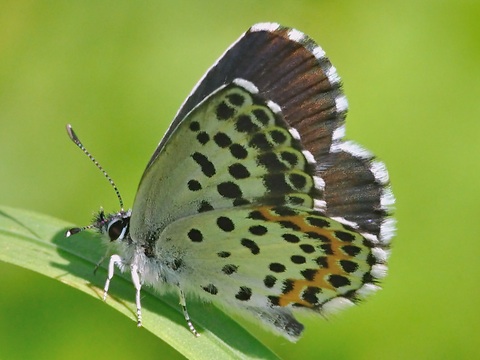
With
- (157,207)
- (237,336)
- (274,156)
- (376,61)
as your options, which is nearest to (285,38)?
(274,156)

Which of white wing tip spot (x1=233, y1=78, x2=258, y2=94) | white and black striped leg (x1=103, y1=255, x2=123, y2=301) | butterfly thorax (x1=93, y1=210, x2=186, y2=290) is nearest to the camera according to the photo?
white wing tip spot (x1=233, y1=78, x2=258, y2=94)

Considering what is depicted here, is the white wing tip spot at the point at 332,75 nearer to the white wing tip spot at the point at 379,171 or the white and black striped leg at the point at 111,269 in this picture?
the white wing tip spot at the point at 379,171

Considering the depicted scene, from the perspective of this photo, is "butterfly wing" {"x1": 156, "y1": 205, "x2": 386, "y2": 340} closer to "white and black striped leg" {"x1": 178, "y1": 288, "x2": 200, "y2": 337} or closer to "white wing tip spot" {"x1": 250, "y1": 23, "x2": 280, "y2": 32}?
"white and black striped leg" {"x1": 178, "y1": 288, "x2": 200, "y2": 337}

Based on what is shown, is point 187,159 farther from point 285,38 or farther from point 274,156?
point 285,38

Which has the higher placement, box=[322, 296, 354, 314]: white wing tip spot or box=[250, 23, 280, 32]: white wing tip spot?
box=[250, 23, 280, 32]: white wing tip spot

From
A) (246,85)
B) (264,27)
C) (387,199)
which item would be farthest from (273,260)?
(264,27)

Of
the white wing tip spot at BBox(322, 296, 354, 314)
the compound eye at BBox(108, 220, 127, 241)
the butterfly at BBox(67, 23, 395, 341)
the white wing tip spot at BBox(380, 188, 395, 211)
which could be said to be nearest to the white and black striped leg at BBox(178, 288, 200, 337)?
the butterfly at BBox(67, 23, 395, 341)
